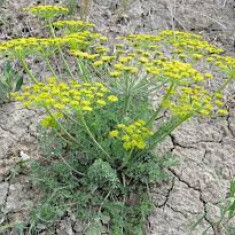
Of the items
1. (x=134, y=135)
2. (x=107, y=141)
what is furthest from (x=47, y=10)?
(x=134, y=135)

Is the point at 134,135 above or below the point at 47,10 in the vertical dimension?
below

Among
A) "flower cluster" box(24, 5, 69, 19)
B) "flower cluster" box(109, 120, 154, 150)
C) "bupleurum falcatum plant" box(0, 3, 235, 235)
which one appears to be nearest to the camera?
"flower cluster" box(109, 120, 154, 150)

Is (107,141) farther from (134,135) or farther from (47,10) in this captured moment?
(47,10)

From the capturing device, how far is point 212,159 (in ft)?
10.7

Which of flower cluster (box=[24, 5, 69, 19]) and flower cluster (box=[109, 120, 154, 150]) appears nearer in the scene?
flower cluster (box=[109, 120, 154, 150])

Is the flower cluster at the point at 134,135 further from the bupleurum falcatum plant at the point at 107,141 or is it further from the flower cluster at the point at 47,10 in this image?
the flower cluster at the point at 47,10

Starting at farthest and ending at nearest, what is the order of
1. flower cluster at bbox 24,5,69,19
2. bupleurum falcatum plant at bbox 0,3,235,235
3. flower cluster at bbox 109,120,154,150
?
flower cluster at bbox 24,5,69,19
bupleurum falcatum plant at bbox 0,3,235,235
flower cluster at bbox 109,120,154,150

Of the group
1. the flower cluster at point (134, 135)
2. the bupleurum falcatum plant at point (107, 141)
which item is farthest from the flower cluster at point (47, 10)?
the flower cluster at point (134, 135)

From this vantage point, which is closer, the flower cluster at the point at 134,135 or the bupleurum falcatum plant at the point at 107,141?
the flower cluster at the point at 134,135

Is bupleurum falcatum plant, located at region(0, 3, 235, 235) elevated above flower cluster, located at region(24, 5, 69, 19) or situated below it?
below

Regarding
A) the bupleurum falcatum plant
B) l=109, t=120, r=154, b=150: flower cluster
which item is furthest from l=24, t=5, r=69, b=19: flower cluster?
l=109, t=120, r=154, b=150: flower cluster

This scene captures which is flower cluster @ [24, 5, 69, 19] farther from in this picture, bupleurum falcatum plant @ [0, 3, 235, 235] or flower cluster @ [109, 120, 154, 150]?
flower cluster @ [109, 120, 154, 150]

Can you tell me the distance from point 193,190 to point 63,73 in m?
1.52

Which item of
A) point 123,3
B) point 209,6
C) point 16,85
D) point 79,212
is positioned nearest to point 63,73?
point 16,85
